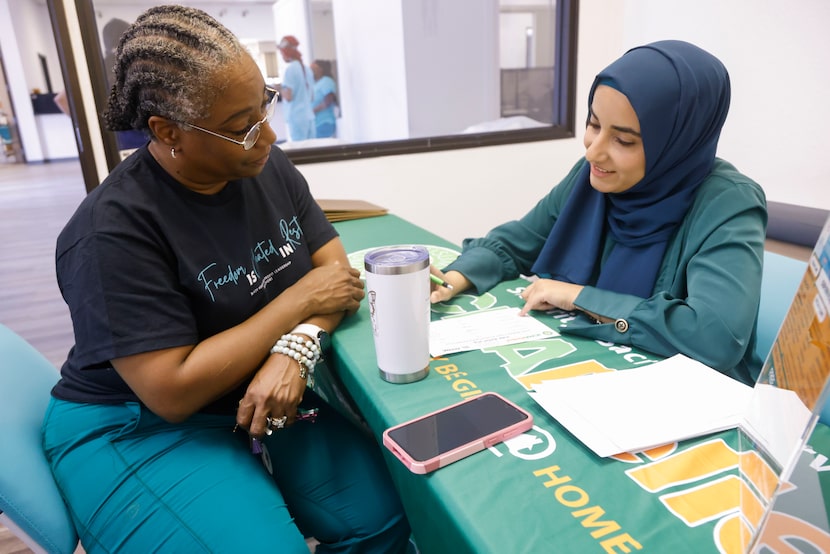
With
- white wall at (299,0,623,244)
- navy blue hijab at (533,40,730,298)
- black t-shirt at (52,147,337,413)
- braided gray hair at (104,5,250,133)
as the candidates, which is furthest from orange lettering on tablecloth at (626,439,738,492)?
white wall at (299,0,623,244)

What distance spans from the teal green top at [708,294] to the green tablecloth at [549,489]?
0.66ft

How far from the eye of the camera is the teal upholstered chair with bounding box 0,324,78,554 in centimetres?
82

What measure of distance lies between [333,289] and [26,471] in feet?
1.91

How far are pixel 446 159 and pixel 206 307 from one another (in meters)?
2.06

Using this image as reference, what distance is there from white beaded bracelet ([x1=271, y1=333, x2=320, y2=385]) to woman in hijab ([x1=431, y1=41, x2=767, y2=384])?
30 cm

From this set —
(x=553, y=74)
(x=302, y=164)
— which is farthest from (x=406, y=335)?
(x=553, y=74)

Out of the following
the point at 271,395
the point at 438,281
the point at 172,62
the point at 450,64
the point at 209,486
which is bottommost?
the point at 209,486

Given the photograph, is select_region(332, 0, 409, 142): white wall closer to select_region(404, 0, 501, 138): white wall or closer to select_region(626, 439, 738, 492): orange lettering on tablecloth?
select_region(404, 0, 501, 138): white wall

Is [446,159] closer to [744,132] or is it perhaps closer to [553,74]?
[553,74]

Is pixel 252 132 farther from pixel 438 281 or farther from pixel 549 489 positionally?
pixel 549 489

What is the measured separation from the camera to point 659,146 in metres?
1.06

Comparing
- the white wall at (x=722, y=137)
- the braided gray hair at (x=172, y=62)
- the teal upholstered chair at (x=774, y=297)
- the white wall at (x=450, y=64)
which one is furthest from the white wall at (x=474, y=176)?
the teal upholstered chair at (x=774, y=297)

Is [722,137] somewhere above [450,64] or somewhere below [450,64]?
below

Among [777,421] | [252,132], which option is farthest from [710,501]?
[252,132]
